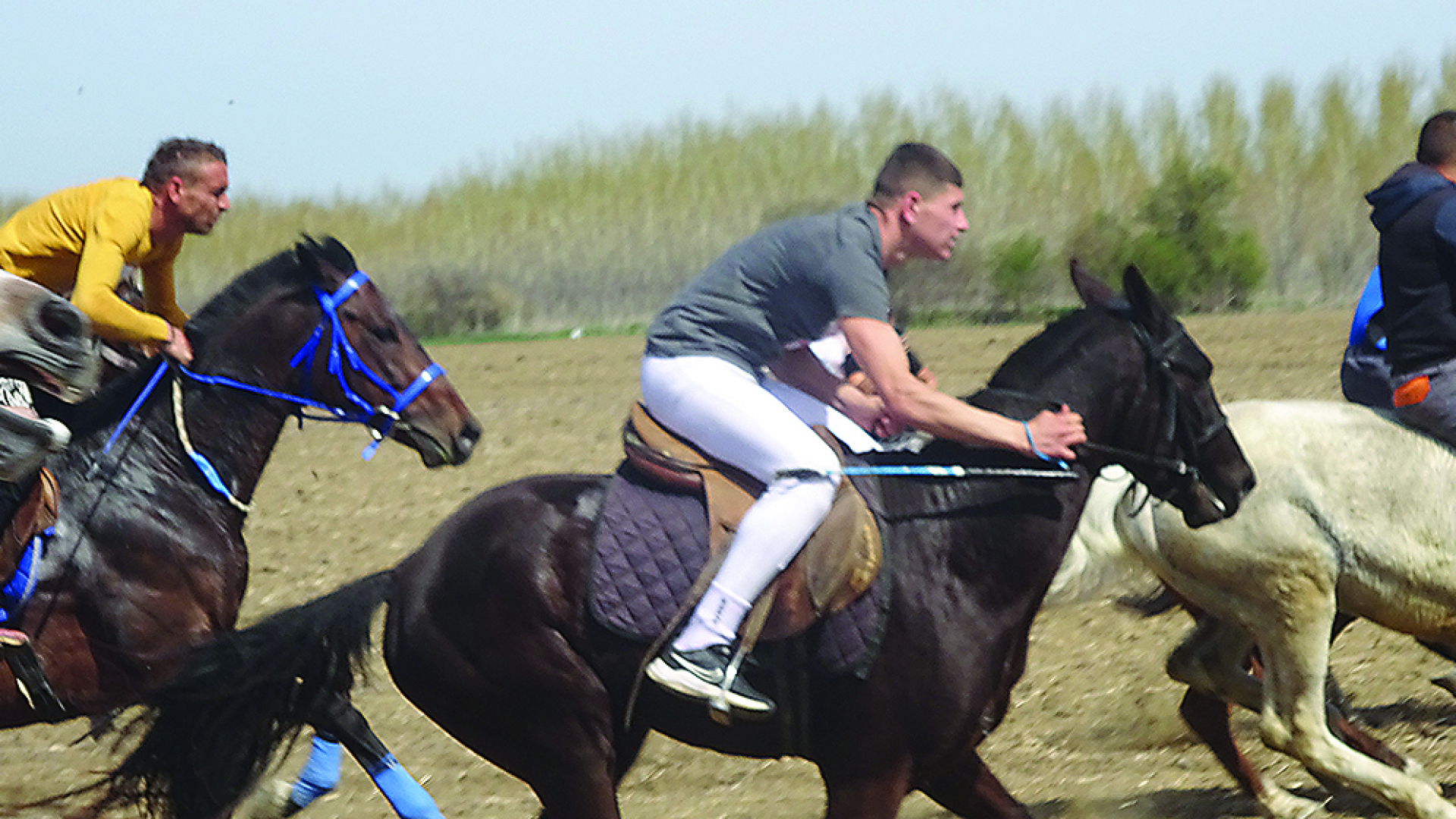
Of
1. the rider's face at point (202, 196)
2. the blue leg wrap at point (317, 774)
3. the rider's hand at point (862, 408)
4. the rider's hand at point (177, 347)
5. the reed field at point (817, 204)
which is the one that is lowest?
the reed field at point (817, 204)

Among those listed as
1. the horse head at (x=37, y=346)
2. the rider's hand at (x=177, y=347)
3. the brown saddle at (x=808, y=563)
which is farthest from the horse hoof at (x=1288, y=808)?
the horse head at (x=37, y=346)

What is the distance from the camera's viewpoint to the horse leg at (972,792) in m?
4.12

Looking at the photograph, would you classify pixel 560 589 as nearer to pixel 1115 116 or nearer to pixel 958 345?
pixel 958 345

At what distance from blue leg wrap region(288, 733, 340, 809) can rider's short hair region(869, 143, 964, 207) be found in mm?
2426

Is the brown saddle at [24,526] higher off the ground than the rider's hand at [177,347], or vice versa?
the rider's hand at [177,347]

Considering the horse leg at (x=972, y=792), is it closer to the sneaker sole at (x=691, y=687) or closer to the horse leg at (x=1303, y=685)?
the sneaker sole at (x=691, y=687)

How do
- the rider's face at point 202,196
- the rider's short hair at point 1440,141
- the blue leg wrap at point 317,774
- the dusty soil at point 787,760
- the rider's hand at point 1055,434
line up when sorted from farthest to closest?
the dusty soil at point 787,760 → the rider's short hair at point 1440,141 → the rider's face at point 202,196 → the blue leg wrap at point 317,774 → the rider's hand at point 1055,434

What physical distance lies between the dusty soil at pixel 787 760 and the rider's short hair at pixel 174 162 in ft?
5.89

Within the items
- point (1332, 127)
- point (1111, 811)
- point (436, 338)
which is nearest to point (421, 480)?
point (1111, 811)

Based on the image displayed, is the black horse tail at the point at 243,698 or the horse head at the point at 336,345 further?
the horse head at the point at 336,345

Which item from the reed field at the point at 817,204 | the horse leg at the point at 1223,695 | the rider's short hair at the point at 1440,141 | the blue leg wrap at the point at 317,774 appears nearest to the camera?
the blue leg wrap at the point at 317,774

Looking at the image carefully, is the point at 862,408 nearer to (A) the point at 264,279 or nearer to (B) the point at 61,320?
(A) the point at 264,279

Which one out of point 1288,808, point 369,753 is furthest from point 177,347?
point 1288,808

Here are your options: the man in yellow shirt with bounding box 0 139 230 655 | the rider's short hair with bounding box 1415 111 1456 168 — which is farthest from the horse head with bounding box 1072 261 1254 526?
the man in yellow shirt with bounding box 0 139 230 655
